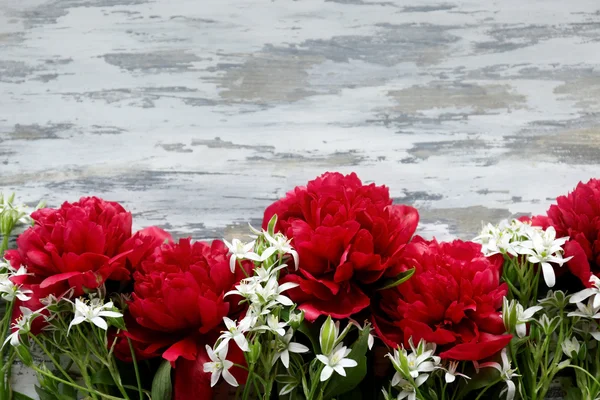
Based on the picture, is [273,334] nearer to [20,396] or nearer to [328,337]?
[328,337]

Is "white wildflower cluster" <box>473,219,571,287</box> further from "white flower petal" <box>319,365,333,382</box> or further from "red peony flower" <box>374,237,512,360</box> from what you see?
"white flower petal" <box>319,365,333,382</box>

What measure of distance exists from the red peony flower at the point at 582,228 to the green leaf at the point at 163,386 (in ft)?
1.33

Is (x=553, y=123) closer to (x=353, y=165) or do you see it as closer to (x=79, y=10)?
(x=353, y=165)

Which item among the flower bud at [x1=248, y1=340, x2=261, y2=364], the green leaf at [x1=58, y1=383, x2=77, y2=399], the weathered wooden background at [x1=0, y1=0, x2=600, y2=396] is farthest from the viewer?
the weathered wooden background at [x1=0, y1=0, x2=600, y2=396]

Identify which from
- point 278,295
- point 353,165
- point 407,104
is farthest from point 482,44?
point 278,295

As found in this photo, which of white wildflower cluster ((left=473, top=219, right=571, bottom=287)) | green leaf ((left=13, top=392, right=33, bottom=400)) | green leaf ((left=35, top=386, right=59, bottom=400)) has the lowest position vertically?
green leaf ((left=13, top=392, right=33, bottom=400))

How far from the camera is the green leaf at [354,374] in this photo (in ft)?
1.73

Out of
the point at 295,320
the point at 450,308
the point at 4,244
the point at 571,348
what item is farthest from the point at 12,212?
the point at 571,348

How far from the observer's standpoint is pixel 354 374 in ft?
1.74

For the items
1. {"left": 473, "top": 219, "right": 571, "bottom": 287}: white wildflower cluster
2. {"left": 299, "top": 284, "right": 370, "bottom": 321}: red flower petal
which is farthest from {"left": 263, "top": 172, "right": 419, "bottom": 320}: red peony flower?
{"left": 473, "top": 219, "right": 571, "bottom": 287}: white wildflower cluster

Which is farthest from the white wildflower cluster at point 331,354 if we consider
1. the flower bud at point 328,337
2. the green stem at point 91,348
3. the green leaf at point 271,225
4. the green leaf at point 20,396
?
the green leaf at point 20,396

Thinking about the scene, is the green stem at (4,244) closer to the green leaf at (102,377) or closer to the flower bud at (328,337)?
the green leaf at (102,377)

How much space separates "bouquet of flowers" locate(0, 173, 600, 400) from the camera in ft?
1.71

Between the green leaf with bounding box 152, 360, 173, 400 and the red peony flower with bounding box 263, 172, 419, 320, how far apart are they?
0.14 m
